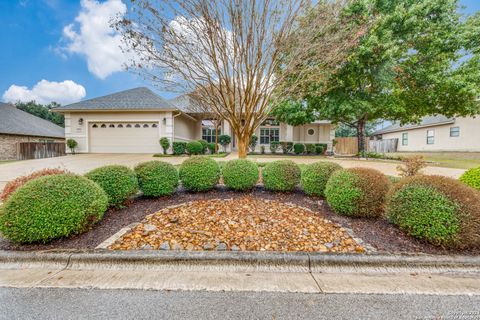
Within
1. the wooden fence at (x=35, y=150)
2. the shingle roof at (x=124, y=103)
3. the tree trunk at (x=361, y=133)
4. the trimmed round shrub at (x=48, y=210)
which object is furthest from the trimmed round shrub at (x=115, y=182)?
the wooden fence at (x=35, y=150)

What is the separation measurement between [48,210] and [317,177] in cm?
400

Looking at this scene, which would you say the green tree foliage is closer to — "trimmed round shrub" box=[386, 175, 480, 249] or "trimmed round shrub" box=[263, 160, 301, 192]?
"trimmed round shrub" box=[263, 160, 301, 192]

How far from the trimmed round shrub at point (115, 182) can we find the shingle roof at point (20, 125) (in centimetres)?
1850

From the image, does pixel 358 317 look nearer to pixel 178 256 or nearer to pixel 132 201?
pixel 178 256

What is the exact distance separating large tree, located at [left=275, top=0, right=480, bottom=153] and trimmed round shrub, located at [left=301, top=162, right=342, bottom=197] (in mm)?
6274

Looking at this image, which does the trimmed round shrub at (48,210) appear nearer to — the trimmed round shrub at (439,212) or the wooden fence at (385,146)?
the trimmed round shrub at (439,212)

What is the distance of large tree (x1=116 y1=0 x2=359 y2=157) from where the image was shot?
464 centimetres

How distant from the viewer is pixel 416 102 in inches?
448

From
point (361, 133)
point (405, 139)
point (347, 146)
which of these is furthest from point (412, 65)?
point (405, 139)

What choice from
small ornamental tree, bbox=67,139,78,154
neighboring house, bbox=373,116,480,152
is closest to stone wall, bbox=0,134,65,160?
small ornamental tree, bbox=67,139,78,154

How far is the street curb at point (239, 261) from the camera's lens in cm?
213

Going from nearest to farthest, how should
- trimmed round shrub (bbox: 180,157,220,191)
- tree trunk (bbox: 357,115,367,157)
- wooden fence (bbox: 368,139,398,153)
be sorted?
trimmed round shrub (bbox: 180,157,220,191) < tree trunk (bbox: 357,115,367,157) < wooden fence (bbox: 368,139,398,153)

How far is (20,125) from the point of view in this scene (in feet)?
54.5

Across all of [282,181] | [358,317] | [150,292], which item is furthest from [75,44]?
[358,317]
